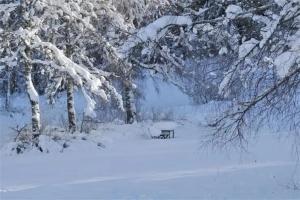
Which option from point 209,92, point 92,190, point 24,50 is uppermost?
point 24,50

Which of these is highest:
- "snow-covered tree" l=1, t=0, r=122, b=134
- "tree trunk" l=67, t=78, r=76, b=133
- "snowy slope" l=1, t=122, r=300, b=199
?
"snow-covered tree" l=1, t=0, r=122, b=134

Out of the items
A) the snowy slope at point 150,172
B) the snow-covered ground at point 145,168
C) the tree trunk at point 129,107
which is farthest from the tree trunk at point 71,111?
the tree trunk at point 129,107

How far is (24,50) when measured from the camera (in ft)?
53.2

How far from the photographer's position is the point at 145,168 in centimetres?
1308

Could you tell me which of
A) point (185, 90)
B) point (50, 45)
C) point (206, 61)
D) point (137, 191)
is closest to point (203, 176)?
point (137, 191)

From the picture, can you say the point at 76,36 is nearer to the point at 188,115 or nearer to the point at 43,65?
the point at 43,65

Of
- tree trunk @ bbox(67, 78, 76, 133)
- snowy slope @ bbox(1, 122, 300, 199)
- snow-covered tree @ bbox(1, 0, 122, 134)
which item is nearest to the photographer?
snowy slope @ bbox(1, 122, 300, 199)

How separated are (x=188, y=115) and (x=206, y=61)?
1308 centimetres

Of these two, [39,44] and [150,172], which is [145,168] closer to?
[150,172]

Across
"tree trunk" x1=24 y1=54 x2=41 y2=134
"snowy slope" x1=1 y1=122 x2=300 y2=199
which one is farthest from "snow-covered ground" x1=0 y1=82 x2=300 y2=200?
"tree trunk" x1=24 y1=54 x2=41 y2=134

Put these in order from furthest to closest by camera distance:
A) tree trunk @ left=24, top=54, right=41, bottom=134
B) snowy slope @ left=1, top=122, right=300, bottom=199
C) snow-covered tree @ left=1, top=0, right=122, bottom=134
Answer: tree trunk @ left=24, top=54, right=41, bottom=134 → snow-covered tree @ left=1, top=0, right=122, bottom=134 → snowy slope @ left=1, top=122, right=300, bottom=199

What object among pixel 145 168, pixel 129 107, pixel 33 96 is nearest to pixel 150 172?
pixel 145 168

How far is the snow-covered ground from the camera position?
408 inches

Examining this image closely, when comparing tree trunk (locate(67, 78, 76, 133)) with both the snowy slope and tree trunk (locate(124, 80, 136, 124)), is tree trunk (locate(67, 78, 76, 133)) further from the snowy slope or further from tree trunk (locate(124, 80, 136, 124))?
tree trunk (locate(124, 80, 136, 124))
